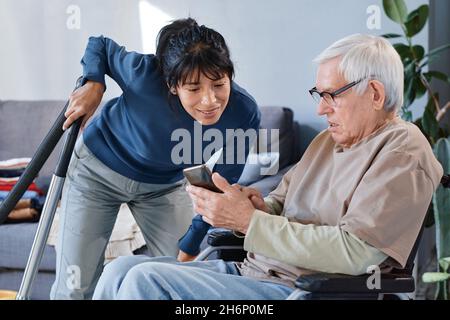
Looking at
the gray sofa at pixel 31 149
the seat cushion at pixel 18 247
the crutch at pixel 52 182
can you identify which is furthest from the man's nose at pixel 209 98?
the seat cushion at pixel 18 247

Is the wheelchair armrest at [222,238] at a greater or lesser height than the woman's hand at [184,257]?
greater

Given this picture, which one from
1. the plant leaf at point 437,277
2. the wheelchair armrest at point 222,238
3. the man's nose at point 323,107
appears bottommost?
the plant leaf at point 437,277

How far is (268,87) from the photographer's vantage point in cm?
221

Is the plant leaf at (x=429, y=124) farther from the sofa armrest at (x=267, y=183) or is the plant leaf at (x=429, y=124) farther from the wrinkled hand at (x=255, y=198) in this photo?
the wrinkled hand at (x=255, y=198)

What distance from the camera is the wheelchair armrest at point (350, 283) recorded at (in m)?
1.31

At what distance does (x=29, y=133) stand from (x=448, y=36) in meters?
1.55

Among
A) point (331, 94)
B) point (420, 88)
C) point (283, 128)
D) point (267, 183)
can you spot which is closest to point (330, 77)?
point (331, 94)

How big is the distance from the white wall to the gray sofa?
43 millimetres

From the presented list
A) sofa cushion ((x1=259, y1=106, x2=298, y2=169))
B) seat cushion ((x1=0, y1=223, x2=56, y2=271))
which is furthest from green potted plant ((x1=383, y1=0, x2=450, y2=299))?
seat cushion ((x1=0, y1=223, x2=56, y2=271))

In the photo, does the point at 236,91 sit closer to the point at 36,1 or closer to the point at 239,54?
the point at 239,54

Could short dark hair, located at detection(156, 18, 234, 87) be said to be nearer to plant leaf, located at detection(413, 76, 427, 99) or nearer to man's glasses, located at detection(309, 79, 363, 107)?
man's glasses, located at detection(309, 79, 363, 107)

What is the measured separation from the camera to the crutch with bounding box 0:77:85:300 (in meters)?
1.65

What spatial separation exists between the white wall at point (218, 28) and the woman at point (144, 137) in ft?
1.00
